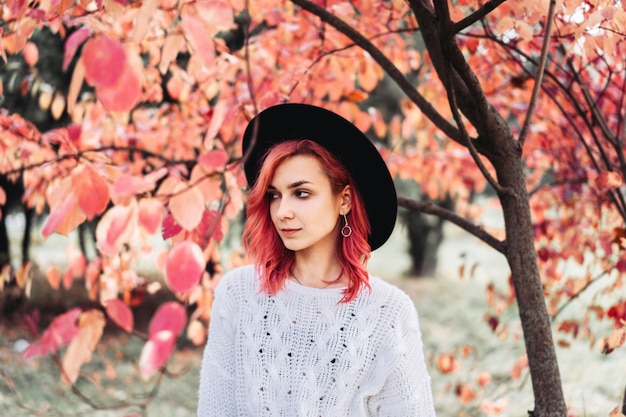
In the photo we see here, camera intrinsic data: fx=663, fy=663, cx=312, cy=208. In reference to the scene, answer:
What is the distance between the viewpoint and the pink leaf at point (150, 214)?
1.34m

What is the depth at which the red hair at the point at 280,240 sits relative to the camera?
178cm

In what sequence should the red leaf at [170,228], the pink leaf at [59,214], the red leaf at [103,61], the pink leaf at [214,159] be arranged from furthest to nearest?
the red leaf at [170,228] → the pink leaf at [214,159] → the pink leaf at [59,214] → the red leaf at [103,61]

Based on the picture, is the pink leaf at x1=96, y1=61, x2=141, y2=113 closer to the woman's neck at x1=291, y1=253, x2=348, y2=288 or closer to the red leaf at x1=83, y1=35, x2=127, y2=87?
the red leaf at x1=83, y1=35, x2=127, y2=87

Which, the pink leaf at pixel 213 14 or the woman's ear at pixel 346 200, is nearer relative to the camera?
the pink leaf at pixel 213 14

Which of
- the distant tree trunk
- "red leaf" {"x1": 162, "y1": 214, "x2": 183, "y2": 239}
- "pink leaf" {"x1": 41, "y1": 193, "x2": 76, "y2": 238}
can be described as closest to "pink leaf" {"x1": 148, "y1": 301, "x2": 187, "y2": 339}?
"pink leaf" {"x1": 41, "y1": 193, "x2": 76, "y2": 238}

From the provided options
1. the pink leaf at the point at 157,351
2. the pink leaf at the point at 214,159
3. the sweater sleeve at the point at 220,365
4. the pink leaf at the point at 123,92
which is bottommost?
the sweater sleeve at the point at 220,365

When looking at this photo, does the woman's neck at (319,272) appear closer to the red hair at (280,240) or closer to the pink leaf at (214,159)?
the red hair at (280,240)

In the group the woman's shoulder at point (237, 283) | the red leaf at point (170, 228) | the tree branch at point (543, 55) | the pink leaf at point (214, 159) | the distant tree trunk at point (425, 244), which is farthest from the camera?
the distant tree trunk at point (425, 244)

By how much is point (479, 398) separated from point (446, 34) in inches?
171

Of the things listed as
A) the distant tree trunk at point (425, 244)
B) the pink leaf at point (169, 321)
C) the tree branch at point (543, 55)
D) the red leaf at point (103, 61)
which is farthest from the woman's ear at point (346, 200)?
the distant tree trunk at point (425, 244)

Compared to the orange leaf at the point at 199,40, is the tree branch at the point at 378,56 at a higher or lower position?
higher

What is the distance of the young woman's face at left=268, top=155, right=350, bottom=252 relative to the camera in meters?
1.75

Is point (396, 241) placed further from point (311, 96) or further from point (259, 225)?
point (259, 225)

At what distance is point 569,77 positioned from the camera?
2.56 meters
